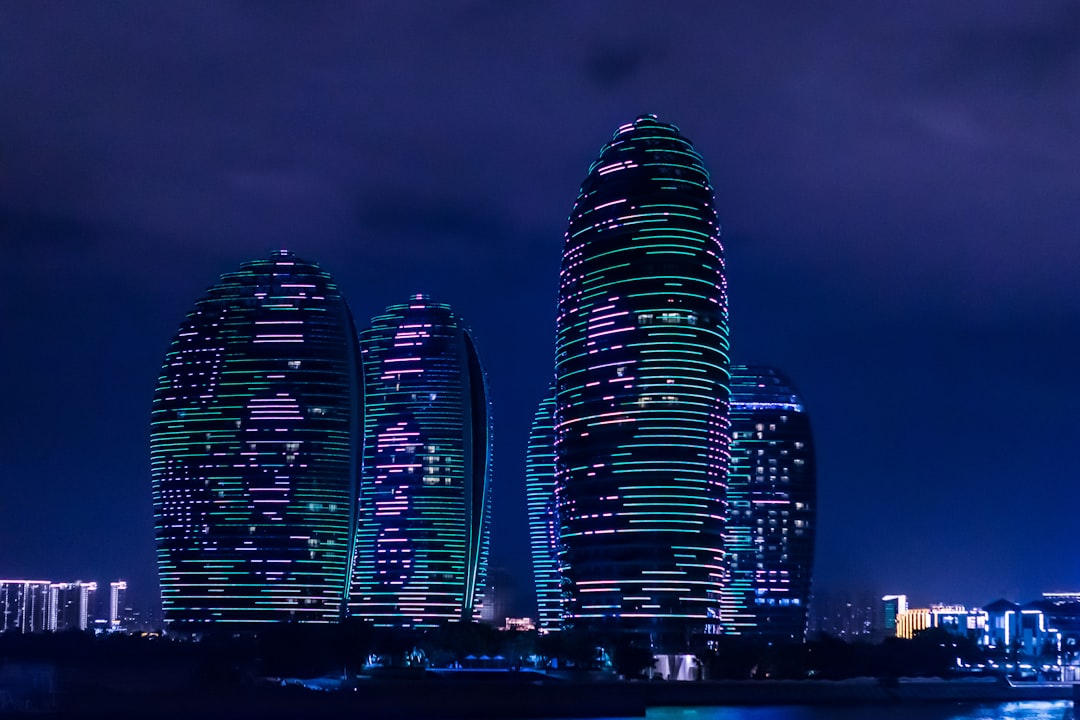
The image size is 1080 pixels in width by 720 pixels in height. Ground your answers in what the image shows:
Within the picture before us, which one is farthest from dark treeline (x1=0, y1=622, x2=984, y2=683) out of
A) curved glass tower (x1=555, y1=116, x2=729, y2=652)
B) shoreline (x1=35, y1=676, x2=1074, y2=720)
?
shoreline (x1=35, y1=676, x2=1074, y2=720)

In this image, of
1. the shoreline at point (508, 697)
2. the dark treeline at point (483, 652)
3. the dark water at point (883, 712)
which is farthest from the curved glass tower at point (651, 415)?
the dark water at point (883, 712)

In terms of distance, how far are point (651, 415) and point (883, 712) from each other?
183 ft

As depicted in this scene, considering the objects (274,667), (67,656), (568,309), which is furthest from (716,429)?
(67,656)

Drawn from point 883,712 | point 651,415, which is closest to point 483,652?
point 651,415

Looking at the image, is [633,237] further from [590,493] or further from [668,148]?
[590,493]

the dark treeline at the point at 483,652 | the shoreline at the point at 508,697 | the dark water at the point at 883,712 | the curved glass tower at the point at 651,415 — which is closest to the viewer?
the shoreline at the point at 508,697

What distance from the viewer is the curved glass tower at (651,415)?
18888 cm

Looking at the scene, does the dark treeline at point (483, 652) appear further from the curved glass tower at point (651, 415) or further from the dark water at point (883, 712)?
the dark water at point (883, 712)

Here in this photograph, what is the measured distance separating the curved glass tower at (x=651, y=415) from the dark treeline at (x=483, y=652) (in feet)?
28.8

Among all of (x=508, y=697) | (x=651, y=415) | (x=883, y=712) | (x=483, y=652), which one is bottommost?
(x=883, y=712)

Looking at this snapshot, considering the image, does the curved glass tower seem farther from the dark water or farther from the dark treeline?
the dark water

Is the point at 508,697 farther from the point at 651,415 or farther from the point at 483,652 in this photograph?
the point at 651,415

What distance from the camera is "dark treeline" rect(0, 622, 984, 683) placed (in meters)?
170

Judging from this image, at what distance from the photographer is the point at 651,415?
189 metres
